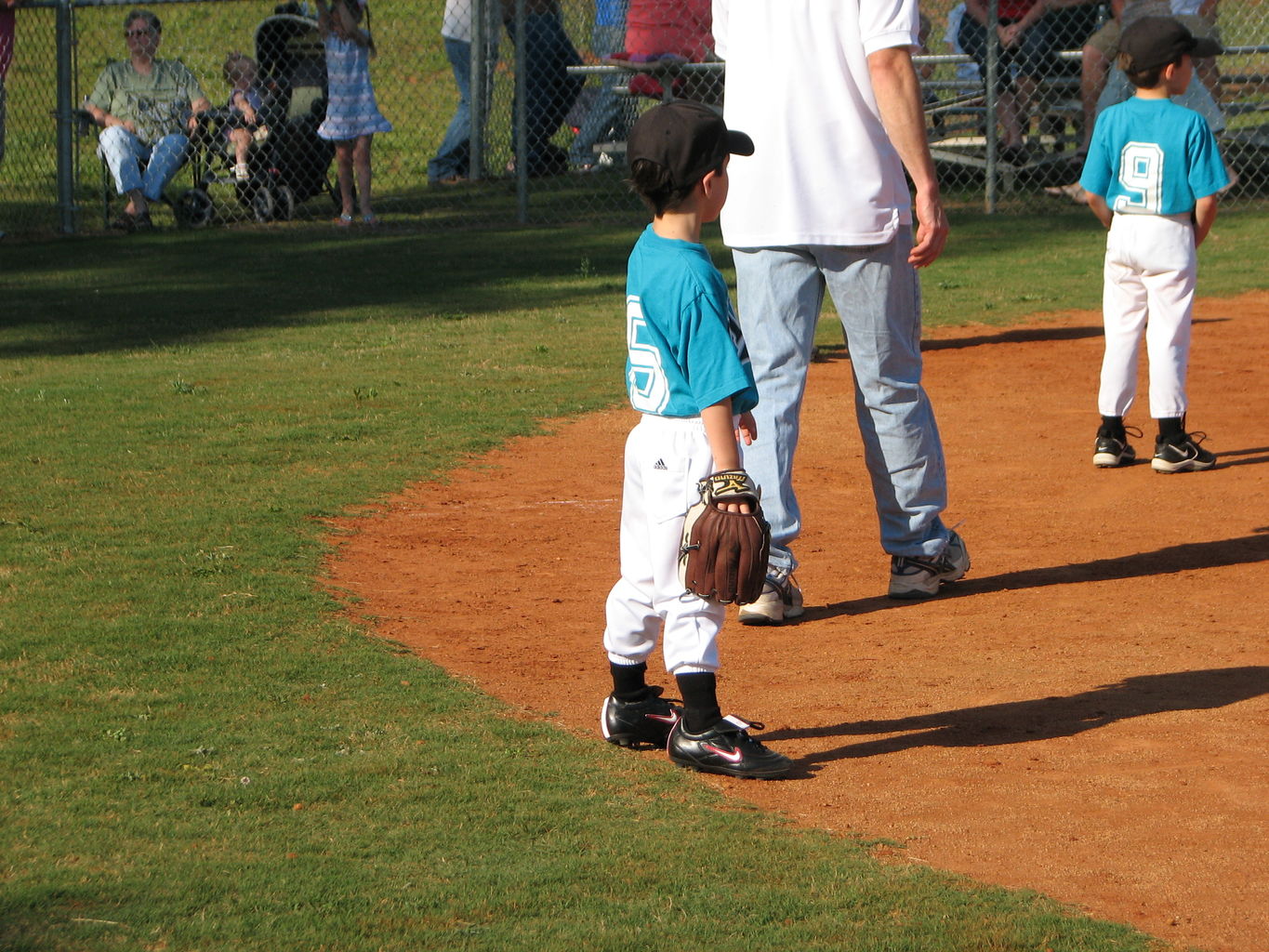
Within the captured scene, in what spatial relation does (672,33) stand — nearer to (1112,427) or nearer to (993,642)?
(1112,427)

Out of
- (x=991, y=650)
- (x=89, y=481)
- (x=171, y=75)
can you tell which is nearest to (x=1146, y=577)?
(x=991, y=650)

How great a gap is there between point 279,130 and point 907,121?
457 inches

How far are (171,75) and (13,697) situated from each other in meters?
12.2

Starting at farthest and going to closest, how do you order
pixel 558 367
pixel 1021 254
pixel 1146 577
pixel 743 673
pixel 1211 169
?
1. pixel 1021 254
2. pixel 558 367
3. pixel 1211 169
4. pixel 1146 577
5. pixel 743 673

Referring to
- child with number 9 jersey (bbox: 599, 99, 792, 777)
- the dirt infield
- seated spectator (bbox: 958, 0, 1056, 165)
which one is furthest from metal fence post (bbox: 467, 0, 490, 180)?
child with number 9 jersey (bbox: 599, 99, 792, 777)

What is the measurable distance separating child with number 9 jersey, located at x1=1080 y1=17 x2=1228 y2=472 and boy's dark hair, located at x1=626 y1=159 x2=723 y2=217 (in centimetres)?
359

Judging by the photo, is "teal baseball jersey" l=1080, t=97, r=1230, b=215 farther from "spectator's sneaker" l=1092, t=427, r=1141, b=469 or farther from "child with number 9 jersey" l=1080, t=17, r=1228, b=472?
"spectator's sneaker" l=1092, t=427, r=1141, b=469

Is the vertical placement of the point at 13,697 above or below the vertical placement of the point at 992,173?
below

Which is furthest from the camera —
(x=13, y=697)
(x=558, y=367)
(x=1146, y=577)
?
(x=558, y=367)

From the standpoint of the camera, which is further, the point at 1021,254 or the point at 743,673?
the point at 1021,254

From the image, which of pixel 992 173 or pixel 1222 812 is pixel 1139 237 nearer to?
pixel 1222 812

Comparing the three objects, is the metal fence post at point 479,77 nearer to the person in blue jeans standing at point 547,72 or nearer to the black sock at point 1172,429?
the person in blue jeans standing at point 547,72

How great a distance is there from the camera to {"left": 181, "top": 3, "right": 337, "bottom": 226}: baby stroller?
15531 millimetres

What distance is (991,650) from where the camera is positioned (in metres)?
4.96
